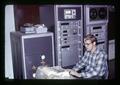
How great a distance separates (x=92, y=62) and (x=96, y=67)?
0.05 meters

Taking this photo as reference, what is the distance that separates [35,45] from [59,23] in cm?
26

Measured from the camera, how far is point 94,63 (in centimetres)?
210

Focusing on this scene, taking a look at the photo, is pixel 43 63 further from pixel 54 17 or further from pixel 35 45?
pixel 54 17

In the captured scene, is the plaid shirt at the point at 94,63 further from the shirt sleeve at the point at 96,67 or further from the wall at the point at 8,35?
the wall at the point at 8,35

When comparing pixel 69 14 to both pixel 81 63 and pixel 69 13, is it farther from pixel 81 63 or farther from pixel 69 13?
pixel 81 63

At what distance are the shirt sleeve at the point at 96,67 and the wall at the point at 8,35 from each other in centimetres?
60

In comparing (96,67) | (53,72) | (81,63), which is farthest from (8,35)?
(96,67)

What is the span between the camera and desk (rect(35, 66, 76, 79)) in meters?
2.09

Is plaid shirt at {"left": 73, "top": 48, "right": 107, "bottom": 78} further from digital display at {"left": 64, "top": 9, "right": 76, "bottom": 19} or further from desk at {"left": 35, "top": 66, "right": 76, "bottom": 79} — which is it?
digital display at {"left": 64, "top": 9, "right": 76, "bottom": 19}

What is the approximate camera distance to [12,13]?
2088 mm

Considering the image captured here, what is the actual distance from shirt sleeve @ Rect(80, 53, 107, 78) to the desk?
0.12 m

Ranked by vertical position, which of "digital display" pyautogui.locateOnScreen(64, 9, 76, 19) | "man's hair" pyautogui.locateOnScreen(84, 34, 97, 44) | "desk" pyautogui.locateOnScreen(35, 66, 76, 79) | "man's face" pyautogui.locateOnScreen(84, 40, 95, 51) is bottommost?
"desk" pyautogui.locateOnScreen(35, 66, 76, 79)

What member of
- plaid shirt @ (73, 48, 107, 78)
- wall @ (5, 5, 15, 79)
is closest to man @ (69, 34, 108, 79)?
plaid shirt @ (73, 48, 107, 78)

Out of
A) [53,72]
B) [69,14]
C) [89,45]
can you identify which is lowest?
[53,72]
